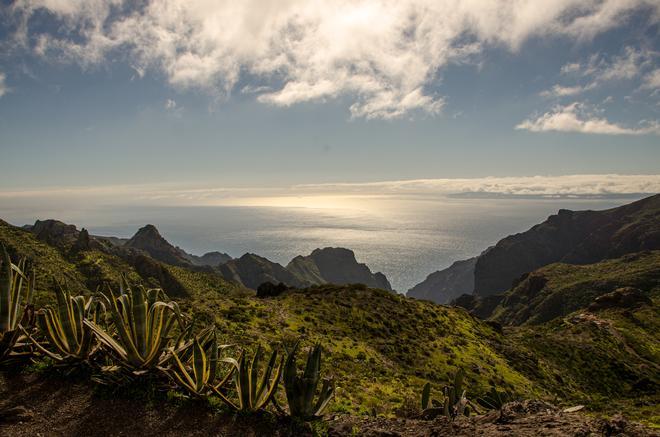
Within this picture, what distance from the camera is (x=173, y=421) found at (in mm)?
6574

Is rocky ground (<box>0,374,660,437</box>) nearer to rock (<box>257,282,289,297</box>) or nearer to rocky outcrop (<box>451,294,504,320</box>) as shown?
rock (<box>257,282,289,297</box>)

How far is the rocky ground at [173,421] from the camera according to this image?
6074mm

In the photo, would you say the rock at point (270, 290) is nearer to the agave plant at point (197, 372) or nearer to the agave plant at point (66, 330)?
the agave plant at point (66, 330)

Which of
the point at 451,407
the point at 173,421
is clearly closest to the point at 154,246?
the point at 173,421

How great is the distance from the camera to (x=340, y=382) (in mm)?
16844

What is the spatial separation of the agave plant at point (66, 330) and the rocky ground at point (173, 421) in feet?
1.87

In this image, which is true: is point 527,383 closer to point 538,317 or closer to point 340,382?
point 340,382

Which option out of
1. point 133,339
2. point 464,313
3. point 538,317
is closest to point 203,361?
point 133,339

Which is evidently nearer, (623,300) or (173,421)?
(173,421)

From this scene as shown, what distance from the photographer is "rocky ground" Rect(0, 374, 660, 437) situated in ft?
19.9

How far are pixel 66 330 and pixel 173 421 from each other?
11.3 feet

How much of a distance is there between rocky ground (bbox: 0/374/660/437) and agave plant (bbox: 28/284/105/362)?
0.57 metres

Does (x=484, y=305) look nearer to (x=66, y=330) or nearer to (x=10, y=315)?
(x=66, y=330)

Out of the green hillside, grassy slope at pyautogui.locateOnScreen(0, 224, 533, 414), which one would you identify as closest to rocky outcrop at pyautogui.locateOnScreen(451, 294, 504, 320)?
the green hillside
